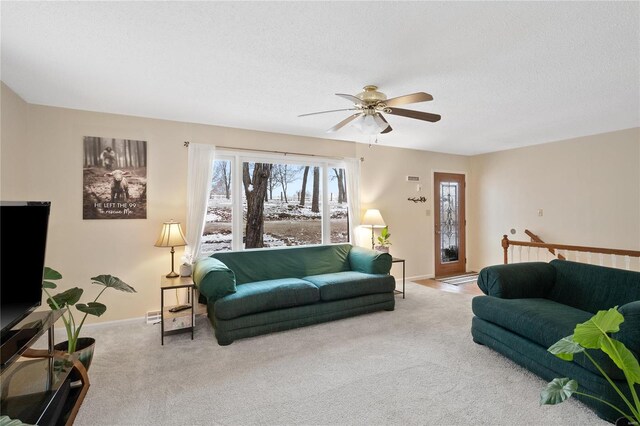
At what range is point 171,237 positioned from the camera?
334 centimetres

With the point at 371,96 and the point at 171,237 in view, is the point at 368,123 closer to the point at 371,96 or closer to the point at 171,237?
the point at 371,96

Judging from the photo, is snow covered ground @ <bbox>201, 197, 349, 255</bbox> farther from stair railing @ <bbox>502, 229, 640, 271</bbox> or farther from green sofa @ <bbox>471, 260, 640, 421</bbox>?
stair railing @ <bbox>502, 229, 640, 271</bbox>

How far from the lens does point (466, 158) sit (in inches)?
249

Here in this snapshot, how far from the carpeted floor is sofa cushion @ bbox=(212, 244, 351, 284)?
80 cm

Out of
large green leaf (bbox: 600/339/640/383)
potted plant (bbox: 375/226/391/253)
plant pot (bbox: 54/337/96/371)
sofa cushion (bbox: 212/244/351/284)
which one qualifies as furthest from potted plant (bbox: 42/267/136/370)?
potted plant (bbox: 375/226/391/253)

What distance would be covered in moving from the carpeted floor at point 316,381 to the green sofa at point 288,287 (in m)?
0.17

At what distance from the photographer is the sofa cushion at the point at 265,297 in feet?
9.53

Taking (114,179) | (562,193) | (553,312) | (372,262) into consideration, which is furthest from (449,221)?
(114,179)

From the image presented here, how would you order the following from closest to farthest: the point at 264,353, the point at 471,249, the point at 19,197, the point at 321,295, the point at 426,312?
the point at 264,353
the point at 19,197
the point at 321,295
the point at 426,312
the point at 471,249

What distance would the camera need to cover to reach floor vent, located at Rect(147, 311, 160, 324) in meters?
3.46

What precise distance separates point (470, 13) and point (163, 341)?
3.66 m

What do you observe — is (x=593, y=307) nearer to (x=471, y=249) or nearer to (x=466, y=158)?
(x=471, y=249)

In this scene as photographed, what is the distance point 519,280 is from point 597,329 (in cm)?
169

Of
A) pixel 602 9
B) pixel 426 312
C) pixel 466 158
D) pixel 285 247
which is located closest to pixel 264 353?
pixel 285 247
